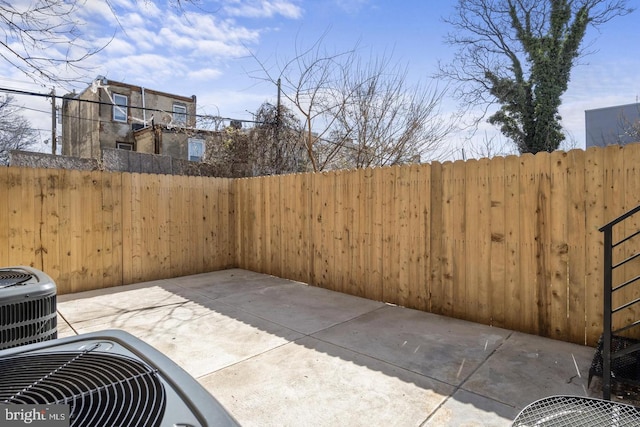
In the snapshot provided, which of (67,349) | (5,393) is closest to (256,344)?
(67,349)

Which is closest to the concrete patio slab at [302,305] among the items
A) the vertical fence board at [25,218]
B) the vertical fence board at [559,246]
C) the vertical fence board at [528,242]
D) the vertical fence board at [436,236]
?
the vertical fence board at [436,236]

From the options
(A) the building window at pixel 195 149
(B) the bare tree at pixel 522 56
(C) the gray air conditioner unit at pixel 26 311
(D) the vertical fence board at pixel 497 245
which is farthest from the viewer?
(A) the building window at pixel 195 149

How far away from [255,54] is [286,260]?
505 centimetres

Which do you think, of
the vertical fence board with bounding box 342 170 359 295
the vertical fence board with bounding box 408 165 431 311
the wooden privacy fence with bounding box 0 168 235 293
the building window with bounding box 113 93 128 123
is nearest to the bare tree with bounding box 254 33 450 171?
the wooden privacy fence with bounding box 0 168 235 293

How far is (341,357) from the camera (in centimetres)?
294

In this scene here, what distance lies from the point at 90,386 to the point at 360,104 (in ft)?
26.1

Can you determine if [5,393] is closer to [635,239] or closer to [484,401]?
[484,401]

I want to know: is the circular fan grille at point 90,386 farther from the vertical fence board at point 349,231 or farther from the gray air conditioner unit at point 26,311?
the vertical fence board at point 349,231

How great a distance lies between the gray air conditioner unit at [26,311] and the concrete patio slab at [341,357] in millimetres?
1113

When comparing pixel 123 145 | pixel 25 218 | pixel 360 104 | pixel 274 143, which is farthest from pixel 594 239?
pixel 123 145

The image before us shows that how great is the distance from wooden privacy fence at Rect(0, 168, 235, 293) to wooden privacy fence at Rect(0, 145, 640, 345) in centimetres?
2

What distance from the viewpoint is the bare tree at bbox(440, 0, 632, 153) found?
1123 cm

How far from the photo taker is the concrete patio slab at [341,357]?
221 cm

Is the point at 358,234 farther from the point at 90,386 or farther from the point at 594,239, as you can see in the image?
the point at 90,386
